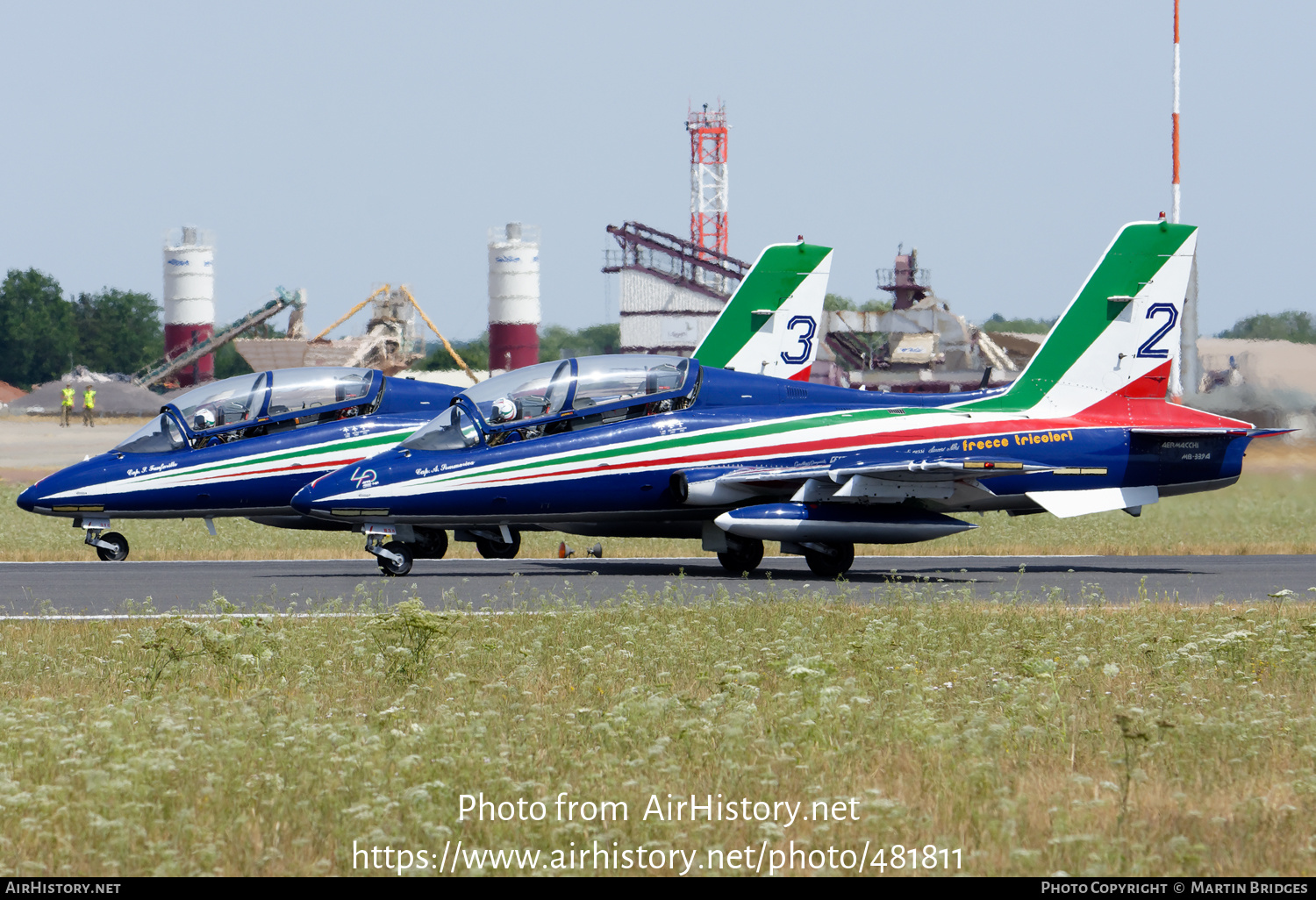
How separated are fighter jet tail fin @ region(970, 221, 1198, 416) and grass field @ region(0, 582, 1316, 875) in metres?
7.75

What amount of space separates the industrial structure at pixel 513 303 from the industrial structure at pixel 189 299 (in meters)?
19.9

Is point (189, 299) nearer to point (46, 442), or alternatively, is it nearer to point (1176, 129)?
point (46, 442)

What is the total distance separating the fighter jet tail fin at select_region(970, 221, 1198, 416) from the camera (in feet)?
64.4

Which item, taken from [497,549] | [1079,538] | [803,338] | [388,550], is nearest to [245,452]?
[388,550]

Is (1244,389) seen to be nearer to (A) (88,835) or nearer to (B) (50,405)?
(A) (88,835)

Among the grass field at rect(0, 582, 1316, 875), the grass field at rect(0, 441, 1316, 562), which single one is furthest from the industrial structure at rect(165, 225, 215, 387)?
the grass field at rect(0, 582, 1316, 875)

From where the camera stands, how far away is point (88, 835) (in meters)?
5.94

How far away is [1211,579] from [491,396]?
355 inches

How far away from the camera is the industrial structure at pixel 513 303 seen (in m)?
89.2

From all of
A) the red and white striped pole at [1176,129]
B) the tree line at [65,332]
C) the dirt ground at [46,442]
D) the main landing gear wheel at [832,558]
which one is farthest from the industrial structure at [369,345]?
the main landing gear wheel at [832,558]

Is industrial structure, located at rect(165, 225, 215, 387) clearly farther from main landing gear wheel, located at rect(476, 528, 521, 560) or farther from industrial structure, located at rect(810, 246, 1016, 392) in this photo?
main landing gear wheel, located at rect(476, 528, 521, 560)

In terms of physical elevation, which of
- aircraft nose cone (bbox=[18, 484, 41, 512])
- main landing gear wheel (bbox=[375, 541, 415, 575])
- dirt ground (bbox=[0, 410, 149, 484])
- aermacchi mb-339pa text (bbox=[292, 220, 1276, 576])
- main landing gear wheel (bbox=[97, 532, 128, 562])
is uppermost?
aermacchi mb-339pa text (bbox=[292, 220, 1276, 576])

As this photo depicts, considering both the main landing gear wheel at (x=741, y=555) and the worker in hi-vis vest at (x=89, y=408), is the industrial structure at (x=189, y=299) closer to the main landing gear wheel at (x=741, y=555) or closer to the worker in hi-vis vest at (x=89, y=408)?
the worker in hi-vis vest at (x=89, y=408)
